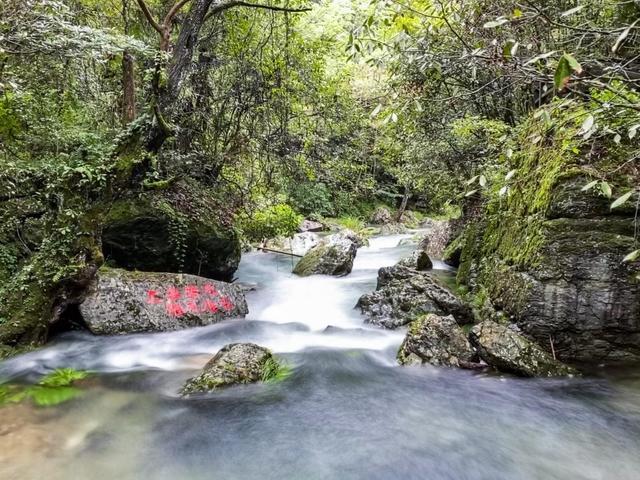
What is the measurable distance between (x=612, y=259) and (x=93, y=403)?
211 inches

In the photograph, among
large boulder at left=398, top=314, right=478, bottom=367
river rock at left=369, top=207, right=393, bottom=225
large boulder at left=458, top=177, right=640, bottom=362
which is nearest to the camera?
large boulder at left=458, top=177, right=640, bottom=362

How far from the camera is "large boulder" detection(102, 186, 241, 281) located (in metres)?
6.81

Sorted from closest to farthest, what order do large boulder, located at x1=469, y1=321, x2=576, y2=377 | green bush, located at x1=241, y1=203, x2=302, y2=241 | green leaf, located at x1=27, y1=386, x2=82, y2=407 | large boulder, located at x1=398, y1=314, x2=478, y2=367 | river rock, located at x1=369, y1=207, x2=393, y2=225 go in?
green leaf, located at x1=27, y1=386, x2=82, y2=407, large boulder, located at x1=469, y1=321, x2=576, y2=377, large boulder, located at x1=398, y1=314, x2=478, y2=367, green bush, located at x1=241, y1=203, x2=302, y2=241, river rock, located at x1=369, y1=207, x2=393, y2=225

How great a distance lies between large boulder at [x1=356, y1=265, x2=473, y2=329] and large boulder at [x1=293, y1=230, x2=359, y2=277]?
312 centimetres

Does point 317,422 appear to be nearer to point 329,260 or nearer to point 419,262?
point 419,262

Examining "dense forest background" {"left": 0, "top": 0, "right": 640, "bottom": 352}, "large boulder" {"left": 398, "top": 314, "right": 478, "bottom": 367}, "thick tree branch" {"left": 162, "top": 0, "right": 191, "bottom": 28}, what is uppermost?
"thick tree branch" {"left": 162, "top": 0, "right": 191, "bottom": 28}

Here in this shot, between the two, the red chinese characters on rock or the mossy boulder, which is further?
the red chinese characters on rock

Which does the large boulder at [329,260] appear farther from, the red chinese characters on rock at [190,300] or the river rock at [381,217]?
the river rock at [381,217]

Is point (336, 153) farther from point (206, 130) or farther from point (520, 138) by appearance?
point (520, 138)

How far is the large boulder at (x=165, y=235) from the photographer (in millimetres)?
6809

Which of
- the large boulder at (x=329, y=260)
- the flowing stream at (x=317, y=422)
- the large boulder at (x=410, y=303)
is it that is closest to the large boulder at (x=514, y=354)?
the flowing stream at (x=317, y=422)

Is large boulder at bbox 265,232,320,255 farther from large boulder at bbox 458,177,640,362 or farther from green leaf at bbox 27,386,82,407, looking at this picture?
green leaf at bbox 27,386,82,407

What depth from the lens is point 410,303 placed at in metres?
6.33

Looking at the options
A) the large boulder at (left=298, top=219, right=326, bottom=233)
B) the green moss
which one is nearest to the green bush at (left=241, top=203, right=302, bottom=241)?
the green moss
